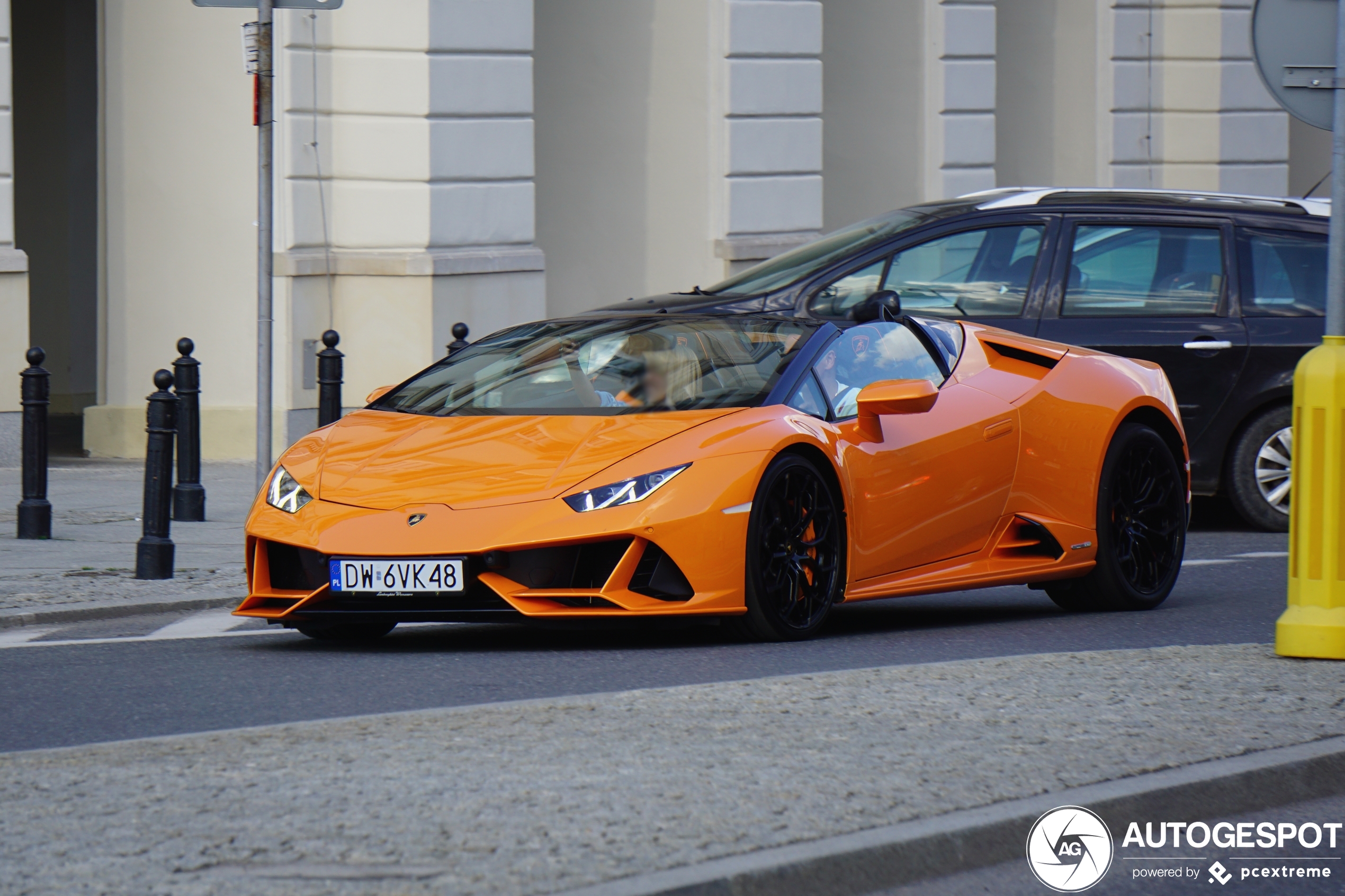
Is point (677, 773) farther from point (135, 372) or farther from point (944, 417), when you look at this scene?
point (135, 372)

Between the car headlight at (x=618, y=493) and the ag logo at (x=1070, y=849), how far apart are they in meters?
2.57

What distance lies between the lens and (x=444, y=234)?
1630 cm

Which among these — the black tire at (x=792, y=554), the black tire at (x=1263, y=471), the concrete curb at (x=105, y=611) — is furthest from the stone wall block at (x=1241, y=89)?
the black tire at (x=792, y=554)

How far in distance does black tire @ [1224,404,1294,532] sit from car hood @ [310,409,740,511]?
5.28 metres

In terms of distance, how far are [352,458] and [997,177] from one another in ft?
51.6

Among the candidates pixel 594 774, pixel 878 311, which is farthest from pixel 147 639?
pixel 594 774

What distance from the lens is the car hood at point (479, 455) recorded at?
723cm

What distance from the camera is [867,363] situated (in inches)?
328

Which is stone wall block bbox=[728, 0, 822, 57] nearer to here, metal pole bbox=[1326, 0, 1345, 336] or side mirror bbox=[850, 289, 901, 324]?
side mirror bbox=[850, 289, 901, 324]

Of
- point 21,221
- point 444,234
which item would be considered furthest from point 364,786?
point 21,221

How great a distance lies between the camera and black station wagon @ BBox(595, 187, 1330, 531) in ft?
38.4

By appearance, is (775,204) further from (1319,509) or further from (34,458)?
(1319,509)

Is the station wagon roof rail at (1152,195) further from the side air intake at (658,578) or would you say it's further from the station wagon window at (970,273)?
the side air intake at (658,578)

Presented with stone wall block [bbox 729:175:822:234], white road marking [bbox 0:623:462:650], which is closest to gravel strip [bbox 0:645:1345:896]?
white road marking [bbox 0:623:462:650]
